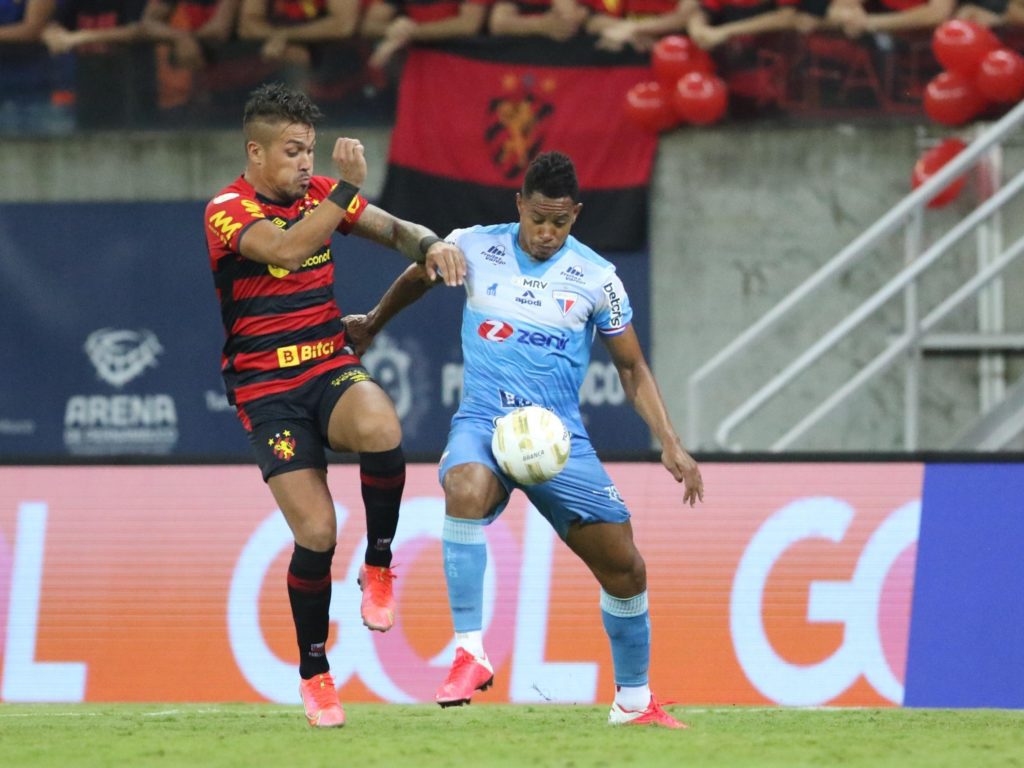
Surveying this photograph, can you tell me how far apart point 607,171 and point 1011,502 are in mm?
5109

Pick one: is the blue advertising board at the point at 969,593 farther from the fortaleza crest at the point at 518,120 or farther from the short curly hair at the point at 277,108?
the fortaleza crest at the point at 518,120

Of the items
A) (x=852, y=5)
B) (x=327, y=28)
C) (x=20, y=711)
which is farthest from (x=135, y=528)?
(x=852, y=5)

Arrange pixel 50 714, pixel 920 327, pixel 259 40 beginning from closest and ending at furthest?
1. pixel 50 714
2. pixel 920 327
3. pixel 259 40

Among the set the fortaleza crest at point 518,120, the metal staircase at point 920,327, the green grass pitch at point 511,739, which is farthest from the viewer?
the fortaleza crest at point 518,120

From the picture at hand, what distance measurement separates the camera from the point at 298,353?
7.68 metres

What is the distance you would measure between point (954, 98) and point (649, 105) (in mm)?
2144

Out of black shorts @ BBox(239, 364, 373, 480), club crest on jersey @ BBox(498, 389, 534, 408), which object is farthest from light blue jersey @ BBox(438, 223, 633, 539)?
black shorts @ BBox(239, 364, 373, 480)

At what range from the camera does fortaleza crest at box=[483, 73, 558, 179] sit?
14.3 meters

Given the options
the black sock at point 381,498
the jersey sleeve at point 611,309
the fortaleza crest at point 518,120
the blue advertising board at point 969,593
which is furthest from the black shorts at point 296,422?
the fortaleza crest at point 518,120

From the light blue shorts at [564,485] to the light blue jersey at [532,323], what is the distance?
0.15 metres

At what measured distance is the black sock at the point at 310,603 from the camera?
7645 millimetres

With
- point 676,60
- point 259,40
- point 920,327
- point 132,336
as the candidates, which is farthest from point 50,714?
point 259,40

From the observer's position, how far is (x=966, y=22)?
13227 mm

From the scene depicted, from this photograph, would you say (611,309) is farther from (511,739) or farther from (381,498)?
(511,739)
